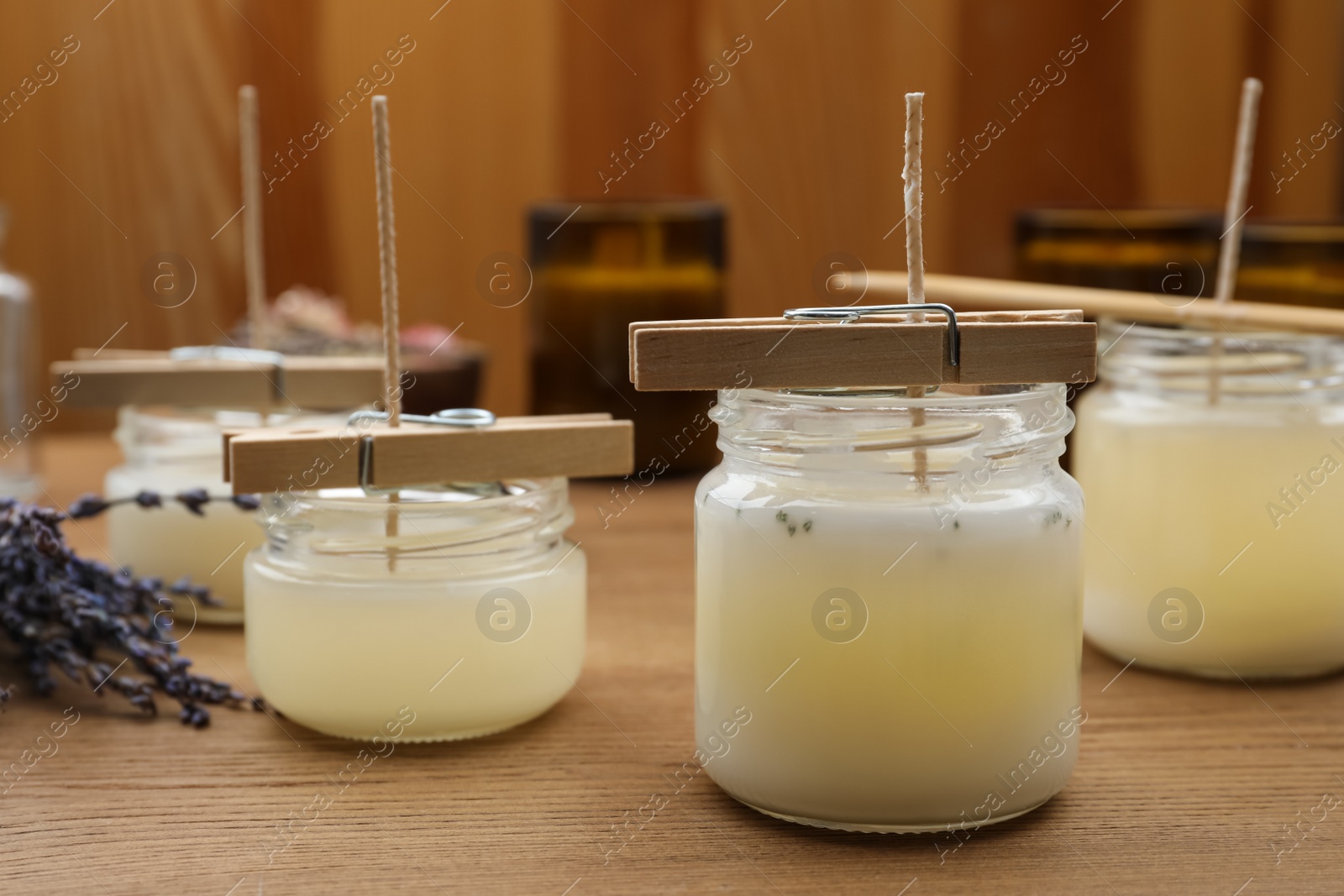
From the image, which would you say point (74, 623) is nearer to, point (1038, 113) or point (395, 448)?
point (395, 448)

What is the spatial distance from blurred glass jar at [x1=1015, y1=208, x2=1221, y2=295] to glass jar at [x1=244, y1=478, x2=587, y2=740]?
0.74 meters

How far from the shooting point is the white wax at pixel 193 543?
2.99ft

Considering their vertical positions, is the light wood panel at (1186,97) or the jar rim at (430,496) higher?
the light wood panel at (1186,97)

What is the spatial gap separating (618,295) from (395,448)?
0.75 metres

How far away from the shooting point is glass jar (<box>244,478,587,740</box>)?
2.19 ft

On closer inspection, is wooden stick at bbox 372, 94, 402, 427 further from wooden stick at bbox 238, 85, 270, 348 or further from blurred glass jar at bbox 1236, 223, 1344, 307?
blurred glass jar at bbox 1236, 223, 1344, 307

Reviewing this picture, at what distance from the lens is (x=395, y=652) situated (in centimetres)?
67

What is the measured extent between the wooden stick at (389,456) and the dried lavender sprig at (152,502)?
0.64ft

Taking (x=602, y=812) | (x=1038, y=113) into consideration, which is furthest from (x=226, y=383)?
(x=1038, y=113)

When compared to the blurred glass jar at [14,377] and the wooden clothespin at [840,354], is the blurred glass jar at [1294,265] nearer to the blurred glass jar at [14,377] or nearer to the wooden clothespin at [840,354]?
the wooden clothespin at [840,354]

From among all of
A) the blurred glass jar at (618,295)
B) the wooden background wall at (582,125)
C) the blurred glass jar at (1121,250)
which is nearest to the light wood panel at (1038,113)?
the wooden background wall at (582,125)

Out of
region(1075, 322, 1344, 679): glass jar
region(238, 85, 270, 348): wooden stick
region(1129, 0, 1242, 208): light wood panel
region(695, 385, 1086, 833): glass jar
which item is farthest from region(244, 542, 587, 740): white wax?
region(1129, 0, 1242, 208): light wood panel

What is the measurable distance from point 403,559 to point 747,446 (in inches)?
7.7

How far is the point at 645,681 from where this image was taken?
0.80m
